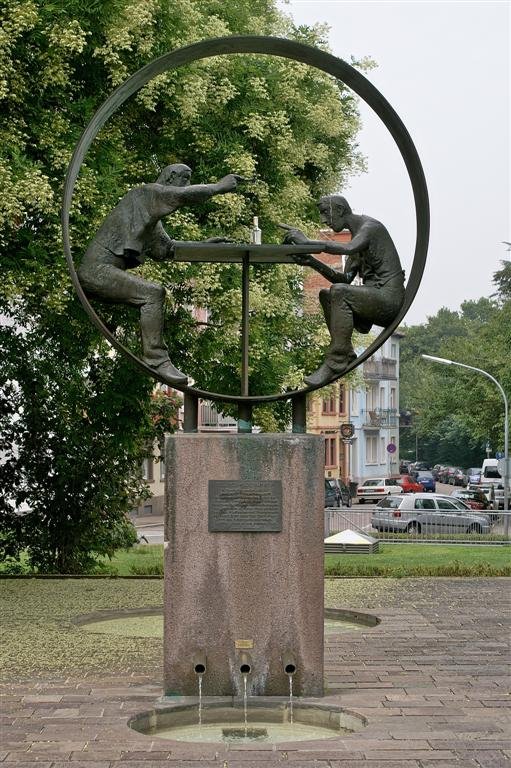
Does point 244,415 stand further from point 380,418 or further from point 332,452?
point 380,418

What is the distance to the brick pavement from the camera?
8.45m

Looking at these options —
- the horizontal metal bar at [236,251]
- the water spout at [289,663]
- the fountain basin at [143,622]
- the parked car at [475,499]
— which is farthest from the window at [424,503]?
the water spout at [289,663]

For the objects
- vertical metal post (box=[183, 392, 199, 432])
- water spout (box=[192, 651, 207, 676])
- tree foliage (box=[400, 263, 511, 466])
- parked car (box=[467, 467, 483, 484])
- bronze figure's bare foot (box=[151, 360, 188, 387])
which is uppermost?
tree foliage (box=[400, 263, 511, 466])

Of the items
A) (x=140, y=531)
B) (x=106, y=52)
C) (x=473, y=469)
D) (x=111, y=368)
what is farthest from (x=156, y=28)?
(x=473, y=469)

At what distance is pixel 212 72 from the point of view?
22.5 meters

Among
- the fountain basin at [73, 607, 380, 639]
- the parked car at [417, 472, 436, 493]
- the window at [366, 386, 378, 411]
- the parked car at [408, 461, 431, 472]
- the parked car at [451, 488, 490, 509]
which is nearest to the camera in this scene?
the fountain basin at [73, 607, 380, 639]

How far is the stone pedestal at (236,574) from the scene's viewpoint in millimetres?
10453

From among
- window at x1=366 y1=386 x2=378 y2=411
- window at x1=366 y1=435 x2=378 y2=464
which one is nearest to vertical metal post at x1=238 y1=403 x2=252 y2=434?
window at x1=366 y1=435 x2=378 y2=464

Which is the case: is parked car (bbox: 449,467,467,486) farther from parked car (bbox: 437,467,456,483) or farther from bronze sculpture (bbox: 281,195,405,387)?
bronze sculpture (bbox: 281,195,405,387)

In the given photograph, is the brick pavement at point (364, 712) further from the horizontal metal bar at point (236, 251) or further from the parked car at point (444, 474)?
the parked car at point (444, 474)

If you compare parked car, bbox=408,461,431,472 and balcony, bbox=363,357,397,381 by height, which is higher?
balcony, bbox=363,357,397,381

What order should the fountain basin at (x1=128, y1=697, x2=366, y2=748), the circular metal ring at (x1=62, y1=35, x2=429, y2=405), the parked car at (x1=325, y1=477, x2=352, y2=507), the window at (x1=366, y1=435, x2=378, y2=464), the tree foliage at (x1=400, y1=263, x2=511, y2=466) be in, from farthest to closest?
the window at (x1=366, y1=435, x2=378, y2=464)
the parked car at (x1=325, y1=477, x2=352, y2=507)
the tree foliage at (x1=400, y1=263, x2=511, y2=466)
the circular metal ring at (x1=62, y1=35, x2=429, y2=405)
the fountain basin at (x1=128, y1=697, x2=366, y2=748)

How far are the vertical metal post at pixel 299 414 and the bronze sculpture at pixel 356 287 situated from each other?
7.3 inches

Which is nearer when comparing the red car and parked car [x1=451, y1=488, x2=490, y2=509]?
parked car [x1=451, y1=488, x2=490, y2=509]
